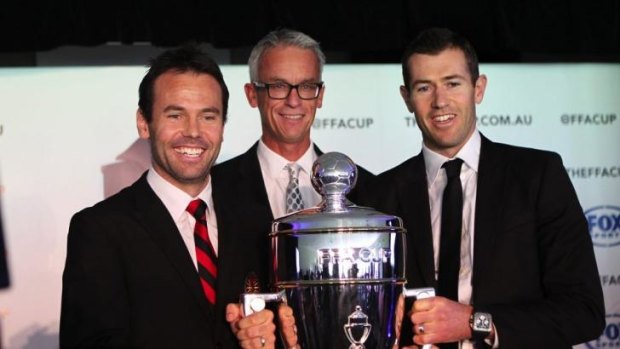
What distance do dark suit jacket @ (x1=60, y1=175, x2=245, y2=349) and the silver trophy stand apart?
0.33m

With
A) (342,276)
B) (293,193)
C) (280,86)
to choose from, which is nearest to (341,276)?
(342,276)

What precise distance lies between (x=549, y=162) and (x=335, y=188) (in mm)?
672

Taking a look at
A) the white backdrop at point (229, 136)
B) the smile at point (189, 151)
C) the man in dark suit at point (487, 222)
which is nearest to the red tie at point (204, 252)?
the smile at point (189, 151)

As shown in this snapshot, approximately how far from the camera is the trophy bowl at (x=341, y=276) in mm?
2402

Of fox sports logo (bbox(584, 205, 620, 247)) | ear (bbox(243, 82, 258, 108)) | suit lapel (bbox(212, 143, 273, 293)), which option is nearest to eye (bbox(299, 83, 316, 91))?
ear (bbox(243, 82, 258, 108))

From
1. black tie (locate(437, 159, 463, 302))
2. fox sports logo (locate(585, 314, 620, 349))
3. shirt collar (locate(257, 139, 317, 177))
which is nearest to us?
black tie (locate(437, 159, 463, 302))

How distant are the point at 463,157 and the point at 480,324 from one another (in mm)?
564

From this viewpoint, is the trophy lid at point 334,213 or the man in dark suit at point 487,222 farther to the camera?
the man in dark suit at point 487,222

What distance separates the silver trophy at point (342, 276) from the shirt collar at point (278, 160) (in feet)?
3.41

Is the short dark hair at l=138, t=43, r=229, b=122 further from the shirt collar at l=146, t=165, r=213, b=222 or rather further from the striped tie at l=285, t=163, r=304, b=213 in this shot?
the striped tie at l=285, t=163, r=304, b=213

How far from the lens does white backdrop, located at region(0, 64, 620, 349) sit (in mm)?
4395

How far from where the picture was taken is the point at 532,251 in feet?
9.20

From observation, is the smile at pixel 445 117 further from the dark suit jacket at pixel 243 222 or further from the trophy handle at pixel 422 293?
the trophy handle at pixel 422 293

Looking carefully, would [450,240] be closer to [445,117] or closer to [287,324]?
[445,117]
